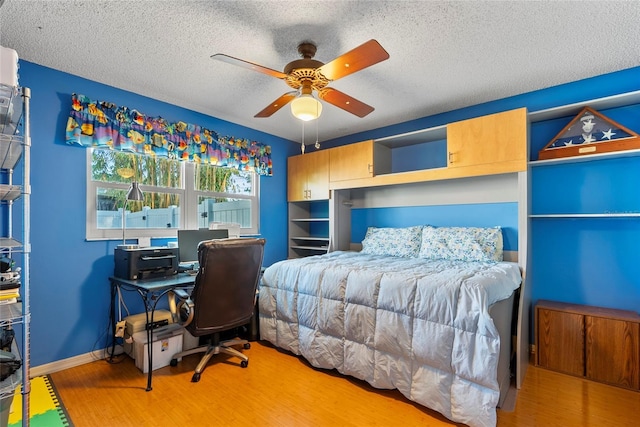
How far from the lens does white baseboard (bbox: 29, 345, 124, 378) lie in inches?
94.9

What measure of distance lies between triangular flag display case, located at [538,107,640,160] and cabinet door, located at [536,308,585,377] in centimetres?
129

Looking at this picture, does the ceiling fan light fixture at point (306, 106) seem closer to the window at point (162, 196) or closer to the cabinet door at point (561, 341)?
the window at point (162, 196)

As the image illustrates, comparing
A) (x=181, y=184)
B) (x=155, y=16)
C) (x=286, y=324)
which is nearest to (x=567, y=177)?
(x=286, y=324)

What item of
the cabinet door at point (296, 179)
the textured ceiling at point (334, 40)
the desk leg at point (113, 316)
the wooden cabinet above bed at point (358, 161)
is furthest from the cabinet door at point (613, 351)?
the desk leg at point (113, 316)

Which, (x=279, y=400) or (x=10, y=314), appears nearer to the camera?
(x=10, y=314)

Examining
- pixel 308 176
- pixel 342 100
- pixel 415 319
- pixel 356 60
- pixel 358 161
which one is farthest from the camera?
pixel 308 176

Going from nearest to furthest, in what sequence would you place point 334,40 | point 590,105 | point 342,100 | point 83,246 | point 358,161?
point 334,40
point 342,100
point 590,105
point 83,246
point 358,161

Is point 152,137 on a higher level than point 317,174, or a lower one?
higher

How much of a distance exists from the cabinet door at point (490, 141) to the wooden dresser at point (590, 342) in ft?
4.05

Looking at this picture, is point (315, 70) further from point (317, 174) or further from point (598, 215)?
point (598, 215)

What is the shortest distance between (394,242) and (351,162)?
109 cm

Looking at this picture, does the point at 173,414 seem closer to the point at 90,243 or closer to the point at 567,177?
the point at 90,243

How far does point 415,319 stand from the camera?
2021mm

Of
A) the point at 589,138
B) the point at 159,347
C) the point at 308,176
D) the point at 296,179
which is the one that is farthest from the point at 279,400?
the point at 589,138
